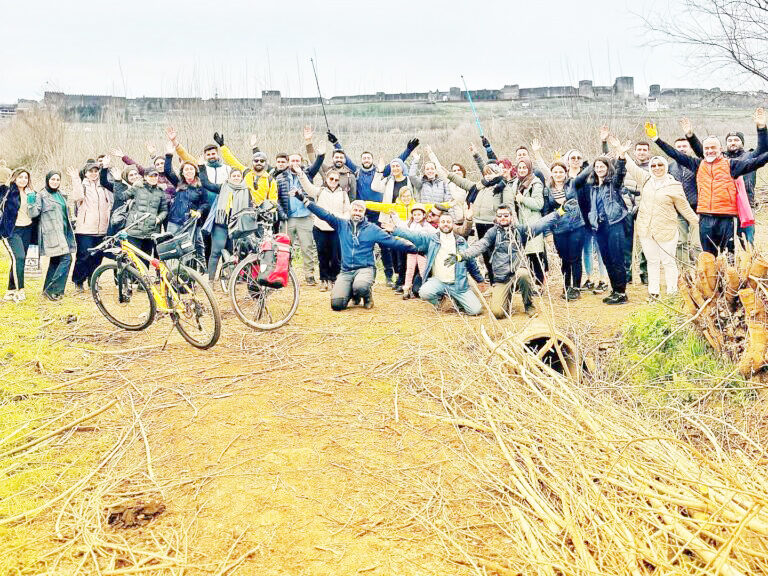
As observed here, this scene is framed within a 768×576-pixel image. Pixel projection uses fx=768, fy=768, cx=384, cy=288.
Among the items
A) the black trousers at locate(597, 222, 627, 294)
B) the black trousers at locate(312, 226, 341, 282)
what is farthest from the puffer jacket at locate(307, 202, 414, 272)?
the black trousers at locate(597, 222, 627, 294)

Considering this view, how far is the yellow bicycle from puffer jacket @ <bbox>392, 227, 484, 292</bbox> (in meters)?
2.73

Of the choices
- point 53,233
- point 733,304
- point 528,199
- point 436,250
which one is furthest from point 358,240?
point 733,304

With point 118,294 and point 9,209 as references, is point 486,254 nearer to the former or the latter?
point 118,294

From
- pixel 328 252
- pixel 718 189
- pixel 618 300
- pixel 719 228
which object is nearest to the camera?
pixel 718 189

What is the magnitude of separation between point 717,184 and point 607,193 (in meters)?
1.19

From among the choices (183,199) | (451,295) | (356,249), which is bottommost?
(451,295)

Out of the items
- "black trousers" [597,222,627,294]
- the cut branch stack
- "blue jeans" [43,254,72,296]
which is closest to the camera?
the cut branch stack

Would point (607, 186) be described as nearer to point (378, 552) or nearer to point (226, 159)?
point (226, 159)

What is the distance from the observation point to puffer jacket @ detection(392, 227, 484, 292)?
29.8 ft

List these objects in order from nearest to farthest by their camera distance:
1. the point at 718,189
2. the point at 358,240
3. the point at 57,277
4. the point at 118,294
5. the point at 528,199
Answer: the point at 118,294 < the point at 718,189 < the point at 528,199 < the point at 358,240 < the point at 57,277

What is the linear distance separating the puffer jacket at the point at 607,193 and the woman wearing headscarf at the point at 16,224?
683 cm

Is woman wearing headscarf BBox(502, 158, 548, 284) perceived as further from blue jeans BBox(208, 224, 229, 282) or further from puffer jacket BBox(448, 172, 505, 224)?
blue jeans BBox(208, 224, 229, 282)

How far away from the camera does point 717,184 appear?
27.5 feet

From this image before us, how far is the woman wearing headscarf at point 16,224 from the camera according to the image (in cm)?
958
